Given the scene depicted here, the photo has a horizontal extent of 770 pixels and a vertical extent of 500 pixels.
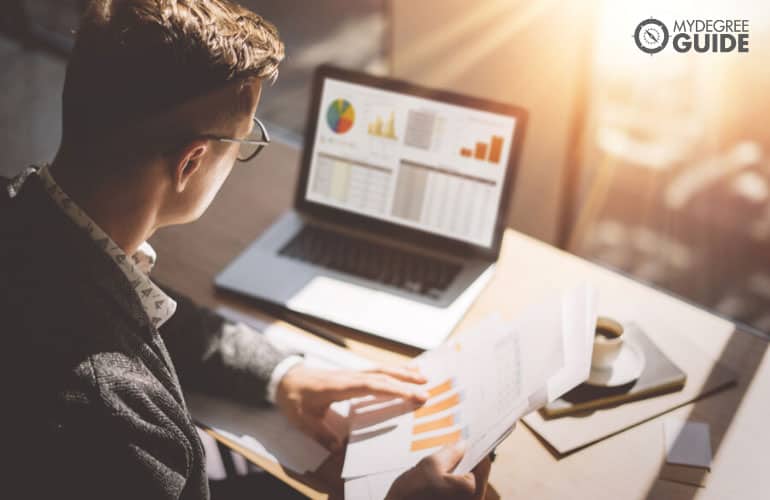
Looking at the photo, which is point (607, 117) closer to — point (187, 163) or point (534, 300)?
point (534, 300)

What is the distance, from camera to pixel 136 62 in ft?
2.62

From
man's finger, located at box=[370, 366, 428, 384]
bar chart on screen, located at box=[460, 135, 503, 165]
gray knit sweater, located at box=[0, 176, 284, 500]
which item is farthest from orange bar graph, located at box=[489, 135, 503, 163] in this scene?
gray knit sweater, located at box=[0, 176, 284, 500]

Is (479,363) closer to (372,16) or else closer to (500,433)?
(500,433)

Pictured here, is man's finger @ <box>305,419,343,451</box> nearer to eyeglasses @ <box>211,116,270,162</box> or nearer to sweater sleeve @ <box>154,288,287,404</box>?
sweater sleeve @ <box>154,288,287,404</box>

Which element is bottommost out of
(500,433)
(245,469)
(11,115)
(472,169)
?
(245,469)

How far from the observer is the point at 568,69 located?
6.40ft

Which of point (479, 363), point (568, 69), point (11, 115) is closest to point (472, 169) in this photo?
point (479, 363)

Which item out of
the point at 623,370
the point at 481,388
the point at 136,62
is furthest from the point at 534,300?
the point at 136,62

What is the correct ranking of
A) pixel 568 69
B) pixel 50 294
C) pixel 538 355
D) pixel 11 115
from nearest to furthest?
pixel 50 294, pixel 538 355, pixel 568 69, pixel 11 115

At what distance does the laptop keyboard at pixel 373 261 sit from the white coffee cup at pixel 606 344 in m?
0.32

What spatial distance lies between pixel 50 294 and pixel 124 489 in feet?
0.78

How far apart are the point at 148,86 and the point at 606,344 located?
2.54ft

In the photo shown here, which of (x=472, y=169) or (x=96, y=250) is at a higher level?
(x=472, y=169)

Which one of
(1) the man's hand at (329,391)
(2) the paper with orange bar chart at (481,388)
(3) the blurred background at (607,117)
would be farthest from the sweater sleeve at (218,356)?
(3) the blurred background at (607,117)
